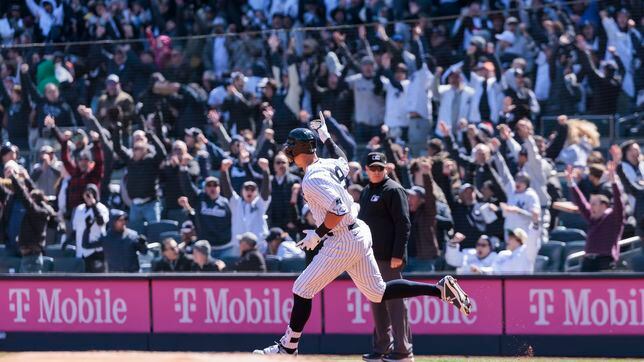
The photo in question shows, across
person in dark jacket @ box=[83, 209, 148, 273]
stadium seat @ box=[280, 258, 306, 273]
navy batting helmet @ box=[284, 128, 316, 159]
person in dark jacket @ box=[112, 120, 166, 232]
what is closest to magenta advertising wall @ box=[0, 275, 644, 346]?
stadium seat @ box=[280, 258, 306, 273]

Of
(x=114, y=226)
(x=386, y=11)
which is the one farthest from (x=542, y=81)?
(x=114, y=226)

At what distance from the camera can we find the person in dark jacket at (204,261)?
42.4ft

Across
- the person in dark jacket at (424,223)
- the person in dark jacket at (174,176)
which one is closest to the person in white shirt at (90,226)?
the person in dark jacket at (174,176)

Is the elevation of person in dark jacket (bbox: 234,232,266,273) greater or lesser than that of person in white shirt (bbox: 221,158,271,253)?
lesser

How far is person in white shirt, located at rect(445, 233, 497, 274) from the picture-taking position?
40.4 ft

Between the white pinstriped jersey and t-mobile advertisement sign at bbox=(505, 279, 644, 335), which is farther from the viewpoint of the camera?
t-mobile advertisement sign at bbox=(505, 279, 644, 335)

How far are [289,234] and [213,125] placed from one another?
6.89 ft

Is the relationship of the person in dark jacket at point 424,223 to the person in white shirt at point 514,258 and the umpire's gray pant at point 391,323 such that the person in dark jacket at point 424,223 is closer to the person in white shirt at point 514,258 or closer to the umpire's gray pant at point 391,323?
the person in white shirt at point 514,258

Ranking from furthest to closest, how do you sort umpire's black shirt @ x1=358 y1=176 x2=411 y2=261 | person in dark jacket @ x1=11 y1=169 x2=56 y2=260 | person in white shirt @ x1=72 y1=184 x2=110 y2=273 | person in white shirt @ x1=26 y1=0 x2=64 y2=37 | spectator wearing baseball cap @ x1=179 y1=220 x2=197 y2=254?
person in white shirt @ x1=26 y1=0 x2=64 y2=37
person in dark jacket @ x1=11 y1=169 x2=56 y2=260
person in white shirt @ x1=72 y1=184 x2=110 y2=273
spectator wearing baseball cap @ x1=179 y1=220 x2=197 y2=254
umpire's black shirt @ x1=358 y1=176 x2=411 y2=261

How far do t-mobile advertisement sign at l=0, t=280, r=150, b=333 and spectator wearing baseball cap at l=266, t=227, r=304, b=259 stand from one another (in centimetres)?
163

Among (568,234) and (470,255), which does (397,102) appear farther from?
(568,234)

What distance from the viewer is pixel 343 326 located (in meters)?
11.8

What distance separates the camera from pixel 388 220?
980 cm

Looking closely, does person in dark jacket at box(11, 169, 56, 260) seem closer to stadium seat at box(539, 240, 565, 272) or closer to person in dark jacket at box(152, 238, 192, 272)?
person in dark jacket at box(152, 238, 192, 272)
